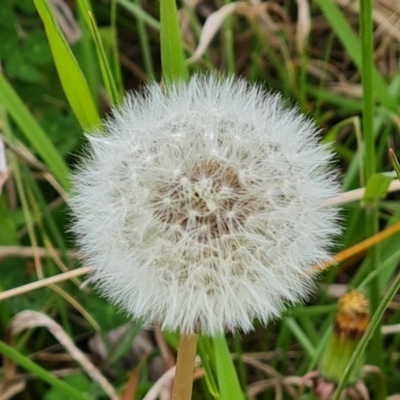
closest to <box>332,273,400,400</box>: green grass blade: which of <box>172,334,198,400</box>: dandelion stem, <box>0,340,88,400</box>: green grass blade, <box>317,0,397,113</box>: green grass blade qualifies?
<box>172,334,198,400</box>: dandelion stem

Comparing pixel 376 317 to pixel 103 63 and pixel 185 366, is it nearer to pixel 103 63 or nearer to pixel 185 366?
pixel 185 366

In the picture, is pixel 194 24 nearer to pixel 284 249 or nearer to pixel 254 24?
pixel 254 24

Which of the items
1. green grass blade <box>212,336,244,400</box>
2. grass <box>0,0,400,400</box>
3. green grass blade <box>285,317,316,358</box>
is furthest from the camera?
green grass blade <box>285,317,316,358</box>

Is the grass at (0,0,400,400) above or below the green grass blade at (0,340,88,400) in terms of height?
above

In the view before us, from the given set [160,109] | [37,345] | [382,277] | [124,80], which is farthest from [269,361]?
[124,80]

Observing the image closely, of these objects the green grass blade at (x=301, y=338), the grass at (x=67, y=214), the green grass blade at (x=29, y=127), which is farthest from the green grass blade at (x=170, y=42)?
the green grass blade at (x=301, y=338)

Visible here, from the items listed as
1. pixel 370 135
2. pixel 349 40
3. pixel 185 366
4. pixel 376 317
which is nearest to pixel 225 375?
pixel 185 366

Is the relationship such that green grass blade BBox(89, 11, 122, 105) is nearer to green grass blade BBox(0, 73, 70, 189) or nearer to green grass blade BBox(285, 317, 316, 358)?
green grass blade BBox(0, 73, 70, 189)
